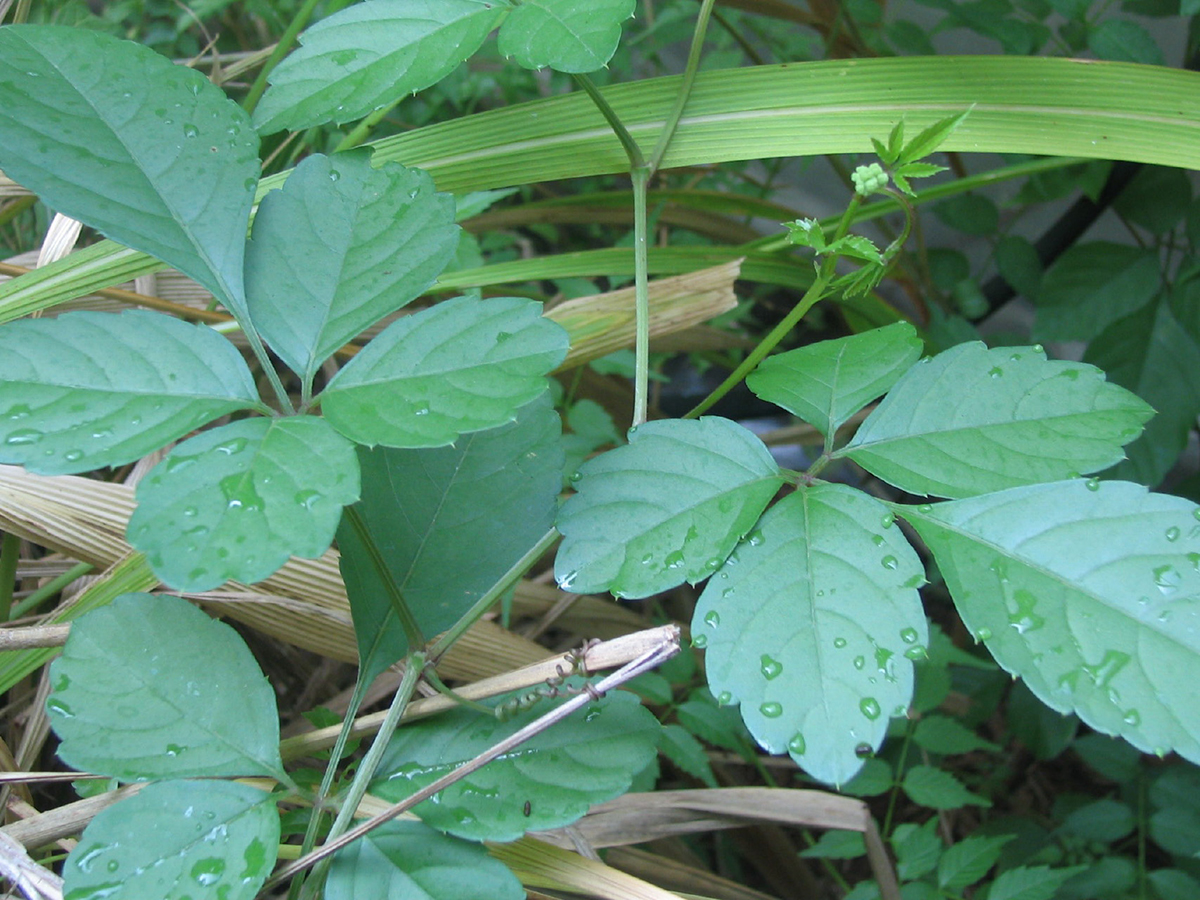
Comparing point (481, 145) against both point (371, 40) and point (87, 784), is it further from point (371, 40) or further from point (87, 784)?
point (87, 784)

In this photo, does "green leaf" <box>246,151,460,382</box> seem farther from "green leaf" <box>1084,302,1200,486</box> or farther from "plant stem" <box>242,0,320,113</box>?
"green leaf" <box>1084,302,1200,486</box>

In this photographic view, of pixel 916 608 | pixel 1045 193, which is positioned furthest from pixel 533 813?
pixel 1045 193

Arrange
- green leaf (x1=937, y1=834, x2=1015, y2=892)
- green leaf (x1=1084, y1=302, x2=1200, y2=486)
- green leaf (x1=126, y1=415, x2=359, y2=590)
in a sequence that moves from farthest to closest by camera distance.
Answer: green leaf (x1=1084, y1=302, x2=1200, y2=486) → green leaf (x1=937, y1=834, x2=1015, y2=892) → green leaf (x1=126, y1=415, x2=359, y2=590)

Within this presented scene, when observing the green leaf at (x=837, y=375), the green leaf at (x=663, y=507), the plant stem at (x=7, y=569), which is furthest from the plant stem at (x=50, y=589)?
the green leaf at (x=837, y=375)

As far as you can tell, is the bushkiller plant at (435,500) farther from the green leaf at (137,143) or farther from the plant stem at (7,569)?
the plant stem at (7,569)

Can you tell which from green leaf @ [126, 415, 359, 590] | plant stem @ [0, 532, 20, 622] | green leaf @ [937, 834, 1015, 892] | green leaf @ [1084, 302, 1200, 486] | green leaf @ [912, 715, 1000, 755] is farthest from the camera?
green leaf @ [1084, 302, 1200, 486]

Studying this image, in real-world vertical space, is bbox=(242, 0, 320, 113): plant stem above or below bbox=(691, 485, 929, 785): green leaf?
above

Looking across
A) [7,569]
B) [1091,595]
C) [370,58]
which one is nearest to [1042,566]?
[1091,595]

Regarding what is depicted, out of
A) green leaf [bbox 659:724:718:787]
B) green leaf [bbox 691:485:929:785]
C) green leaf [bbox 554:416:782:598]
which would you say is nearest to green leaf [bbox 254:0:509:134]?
green leaf [bbox 554:416:782:598]
